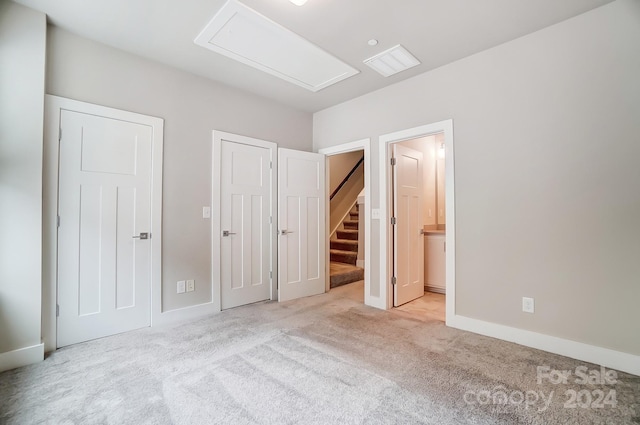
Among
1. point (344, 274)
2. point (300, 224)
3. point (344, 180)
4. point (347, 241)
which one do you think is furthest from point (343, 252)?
point (300, 224)

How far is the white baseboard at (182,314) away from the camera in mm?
2867

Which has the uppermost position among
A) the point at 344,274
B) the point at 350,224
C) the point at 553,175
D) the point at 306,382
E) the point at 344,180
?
the point at 344,180

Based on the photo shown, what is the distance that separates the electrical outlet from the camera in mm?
2432

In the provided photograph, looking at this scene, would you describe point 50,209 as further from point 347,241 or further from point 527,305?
point 347,241

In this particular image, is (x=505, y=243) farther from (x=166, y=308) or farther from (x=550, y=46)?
(x=166, y=308)

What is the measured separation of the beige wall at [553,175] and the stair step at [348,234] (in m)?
3.13

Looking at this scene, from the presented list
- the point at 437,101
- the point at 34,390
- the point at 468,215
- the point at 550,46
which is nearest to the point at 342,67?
the point at 437,101

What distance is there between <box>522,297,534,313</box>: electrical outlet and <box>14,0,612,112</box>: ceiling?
2.34 m

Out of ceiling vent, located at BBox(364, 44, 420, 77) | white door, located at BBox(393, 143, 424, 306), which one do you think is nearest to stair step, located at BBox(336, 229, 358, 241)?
white door, located at BBox(393, 143, 424, 306)

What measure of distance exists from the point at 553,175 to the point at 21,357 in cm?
445

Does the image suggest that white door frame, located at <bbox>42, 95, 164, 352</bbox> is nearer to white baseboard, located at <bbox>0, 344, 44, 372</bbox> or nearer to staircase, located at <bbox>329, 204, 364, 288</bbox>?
white baseboard, located at <bbox>0, 344, 44, 372</bbox>

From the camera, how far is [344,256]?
5613 mm

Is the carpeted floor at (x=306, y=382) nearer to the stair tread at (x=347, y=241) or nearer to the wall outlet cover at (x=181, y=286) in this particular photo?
the wall outlet cover at (x=181, y=286)

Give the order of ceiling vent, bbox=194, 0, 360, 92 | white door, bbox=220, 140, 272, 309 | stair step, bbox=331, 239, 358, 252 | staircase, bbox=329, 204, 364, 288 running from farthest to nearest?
stair step, bbox=331, 239, 358, 252 → staircase, bbox=329, 204, 364, 288 → white door, bbox=220, 140, 272, 309 → ceiling vent, bbox=194, 0, 360, 92
